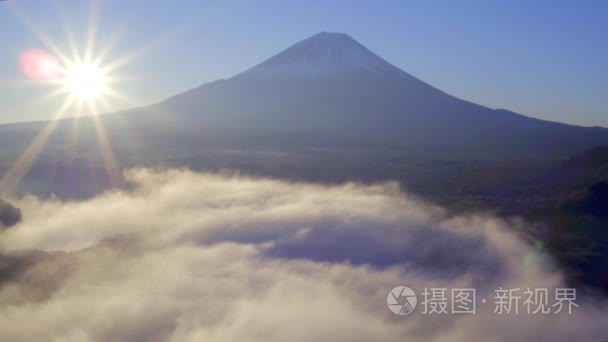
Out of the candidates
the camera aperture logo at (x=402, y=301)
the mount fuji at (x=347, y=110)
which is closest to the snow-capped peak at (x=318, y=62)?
the mount fuji at (x=347, y=110)

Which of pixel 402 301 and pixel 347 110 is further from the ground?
pixel 347 110

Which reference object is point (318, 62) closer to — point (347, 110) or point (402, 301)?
point (347, 110)

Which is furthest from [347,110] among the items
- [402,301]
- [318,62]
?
[402,301]

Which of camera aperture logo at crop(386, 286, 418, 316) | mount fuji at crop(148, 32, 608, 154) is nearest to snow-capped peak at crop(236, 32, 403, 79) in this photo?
mount fuji at crop(148, 32, 608, 154)

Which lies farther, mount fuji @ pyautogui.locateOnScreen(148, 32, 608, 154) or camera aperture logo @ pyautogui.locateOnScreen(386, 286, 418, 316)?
mount fuji @ pyautogui.locateOnScreen(148, 32, 608, 154)

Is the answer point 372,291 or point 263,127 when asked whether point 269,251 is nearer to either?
point 372,291

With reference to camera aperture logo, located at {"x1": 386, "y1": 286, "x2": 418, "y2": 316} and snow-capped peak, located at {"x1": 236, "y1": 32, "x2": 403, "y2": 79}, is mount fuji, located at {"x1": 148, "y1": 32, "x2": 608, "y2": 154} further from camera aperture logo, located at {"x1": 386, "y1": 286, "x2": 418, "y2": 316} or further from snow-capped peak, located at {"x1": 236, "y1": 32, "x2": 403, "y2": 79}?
camera aperture logo, located at {"x1": 386, "y1": 286, "x2": 418, "y2": 316}
